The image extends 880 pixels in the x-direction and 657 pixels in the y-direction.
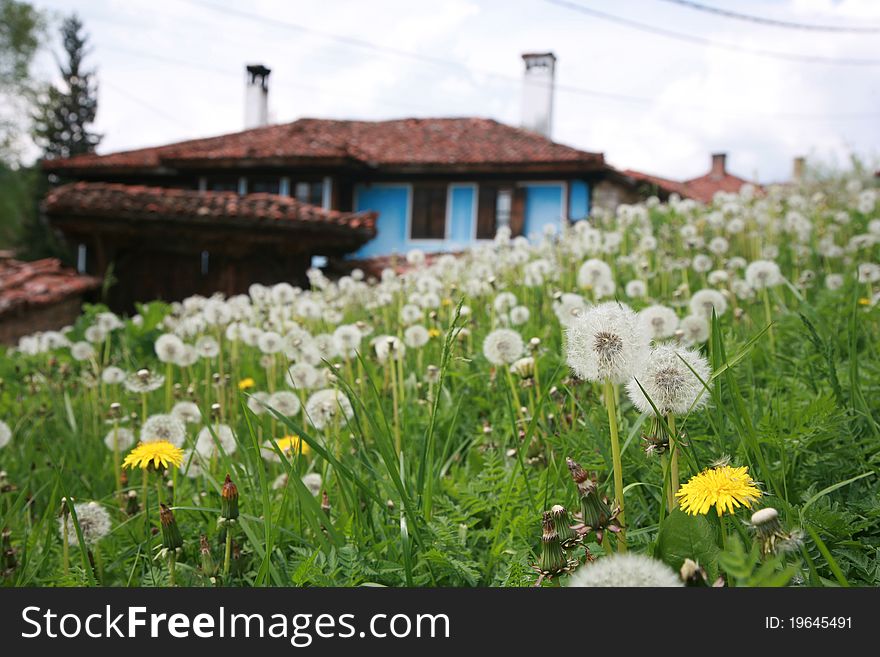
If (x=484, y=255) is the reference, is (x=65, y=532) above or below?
below

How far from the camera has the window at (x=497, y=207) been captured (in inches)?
807

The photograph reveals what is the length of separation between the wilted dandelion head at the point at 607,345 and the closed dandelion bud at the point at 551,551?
258 millimetres

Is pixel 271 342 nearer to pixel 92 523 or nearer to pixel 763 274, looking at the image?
pixel 92 523

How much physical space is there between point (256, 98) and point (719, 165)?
1030 inches

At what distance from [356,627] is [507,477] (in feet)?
3.42

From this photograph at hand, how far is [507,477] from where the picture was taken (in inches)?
78.6

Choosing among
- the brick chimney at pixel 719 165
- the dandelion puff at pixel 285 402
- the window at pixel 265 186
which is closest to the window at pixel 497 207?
the window at pixel 265 186

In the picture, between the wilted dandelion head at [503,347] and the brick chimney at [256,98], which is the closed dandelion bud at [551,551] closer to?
the wilted dandelion head at [503,347]

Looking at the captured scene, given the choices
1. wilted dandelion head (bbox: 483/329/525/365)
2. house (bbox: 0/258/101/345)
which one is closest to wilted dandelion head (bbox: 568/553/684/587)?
wilted dandelion head (bbox: 483/329/525/365)

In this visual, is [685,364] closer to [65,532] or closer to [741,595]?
[741,595]

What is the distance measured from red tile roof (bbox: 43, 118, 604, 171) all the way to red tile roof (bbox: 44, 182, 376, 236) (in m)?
4.91

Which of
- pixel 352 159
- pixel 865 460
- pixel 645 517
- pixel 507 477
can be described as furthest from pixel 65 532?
Result: pixel 352 159

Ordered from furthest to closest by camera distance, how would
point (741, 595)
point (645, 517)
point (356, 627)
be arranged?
1. point (645, 517)
2. point (356, 627)
3. point (741, 595)

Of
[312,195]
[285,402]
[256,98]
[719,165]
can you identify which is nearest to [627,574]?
[285,402]
